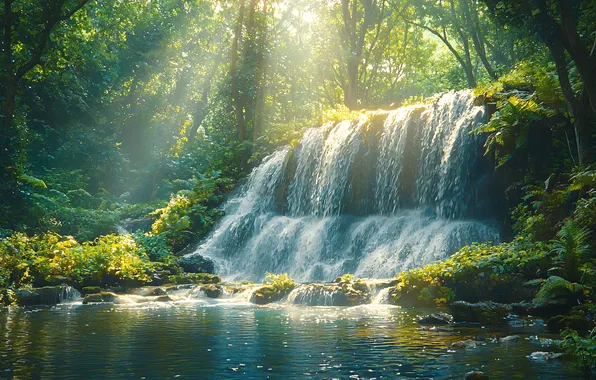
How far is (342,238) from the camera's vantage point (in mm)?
21047

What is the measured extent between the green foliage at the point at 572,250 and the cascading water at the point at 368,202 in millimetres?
5613

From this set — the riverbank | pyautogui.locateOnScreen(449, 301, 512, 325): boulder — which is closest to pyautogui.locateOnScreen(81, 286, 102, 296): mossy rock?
the riverbank

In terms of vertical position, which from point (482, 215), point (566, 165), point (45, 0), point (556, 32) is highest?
point (45, 0)

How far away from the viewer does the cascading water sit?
18562 mm

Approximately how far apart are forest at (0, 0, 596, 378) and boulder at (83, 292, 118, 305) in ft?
0.33

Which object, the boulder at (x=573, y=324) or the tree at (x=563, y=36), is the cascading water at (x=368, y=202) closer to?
the tree at (x=563, y=36)

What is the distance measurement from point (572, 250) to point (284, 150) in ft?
62.1

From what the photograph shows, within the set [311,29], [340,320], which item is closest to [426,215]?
[340,320]

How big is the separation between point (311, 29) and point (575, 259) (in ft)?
111

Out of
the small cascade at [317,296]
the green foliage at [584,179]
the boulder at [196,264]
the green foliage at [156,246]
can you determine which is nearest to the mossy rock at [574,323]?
the green foliage at [584,179]

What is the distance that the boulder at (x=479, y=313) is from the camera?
10070mm

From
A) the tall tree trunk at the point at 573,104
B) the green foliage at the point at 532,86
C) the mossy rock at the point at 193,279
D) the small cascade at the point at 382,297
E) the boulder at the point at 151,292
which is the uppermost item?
the green foliage at the point at 532,86

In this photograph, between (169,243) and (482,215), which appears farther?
(169,243)

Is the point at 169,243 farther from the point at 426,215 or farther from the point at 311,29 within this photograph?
the point at 311,29
